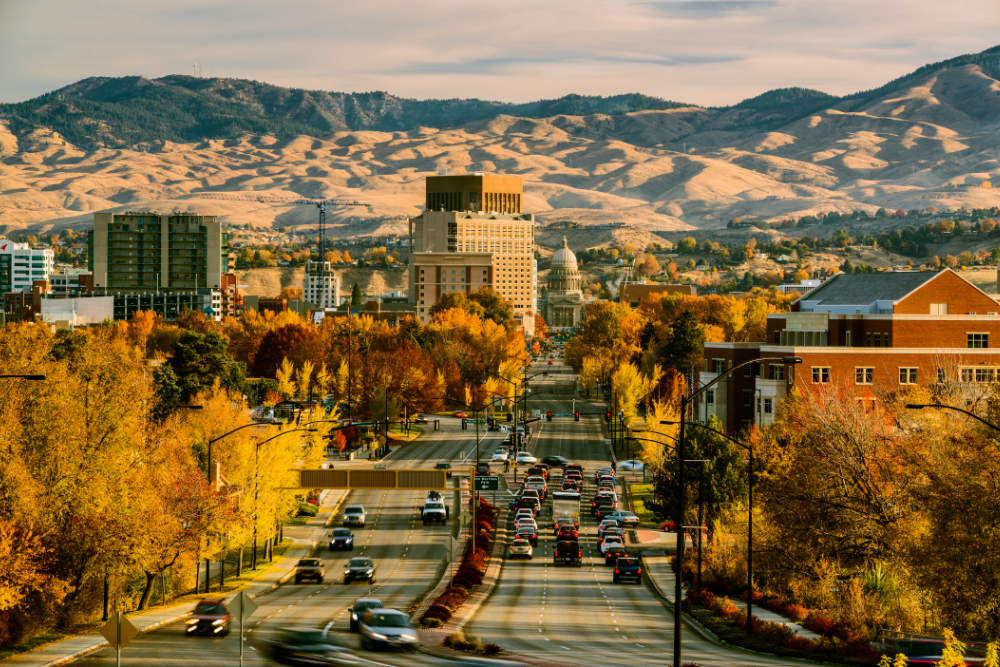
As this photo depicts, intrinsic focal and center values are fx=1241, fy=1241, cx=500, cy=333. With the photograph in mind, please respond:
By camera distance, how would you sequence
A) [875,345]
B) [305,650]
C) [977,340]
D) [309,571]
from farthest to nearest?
[875,345]
[977,340]
[309,571]
[305,650]

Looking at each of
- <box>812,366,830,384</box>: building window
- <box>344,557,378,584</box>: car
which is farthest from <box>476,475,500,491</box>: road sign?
<box>812,366,830,384</box>: building window

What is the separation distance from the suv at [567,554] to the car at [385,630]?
101ft

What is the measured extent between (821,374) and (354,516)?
4194 cm

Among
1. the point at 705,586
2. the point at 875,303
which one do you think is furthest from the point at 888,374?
the point at 705,586

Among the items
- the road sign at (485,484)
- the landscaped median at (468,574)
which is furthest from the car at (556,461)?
the road sign at (485,484)

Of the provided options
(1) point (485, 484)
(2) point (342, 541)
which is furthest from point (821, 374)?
(2) point (342, 541)

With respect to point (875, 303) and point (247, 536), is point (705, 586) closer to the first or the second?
point (247, 536)

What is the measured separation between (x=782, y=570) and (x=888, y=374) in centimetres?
4786

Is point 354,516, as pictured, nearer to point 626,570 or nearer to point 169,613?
point 626,570

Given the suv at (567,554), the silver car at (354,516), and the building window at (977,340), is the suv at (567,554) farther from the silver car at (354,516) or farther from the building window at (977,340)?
the building window at (977,340)

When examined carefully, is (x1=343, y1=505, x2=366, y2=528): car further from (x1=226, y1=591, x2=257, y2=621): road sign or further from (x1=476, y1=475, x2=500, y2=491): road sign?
(x1=226, y1=591, x2=257, y2=621): road sign

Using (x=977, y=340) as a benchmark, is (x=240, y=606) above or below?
below

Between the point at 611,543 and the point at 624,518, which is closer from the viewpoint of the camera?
the point at 611,543

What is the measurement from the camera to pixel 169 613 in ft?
187
